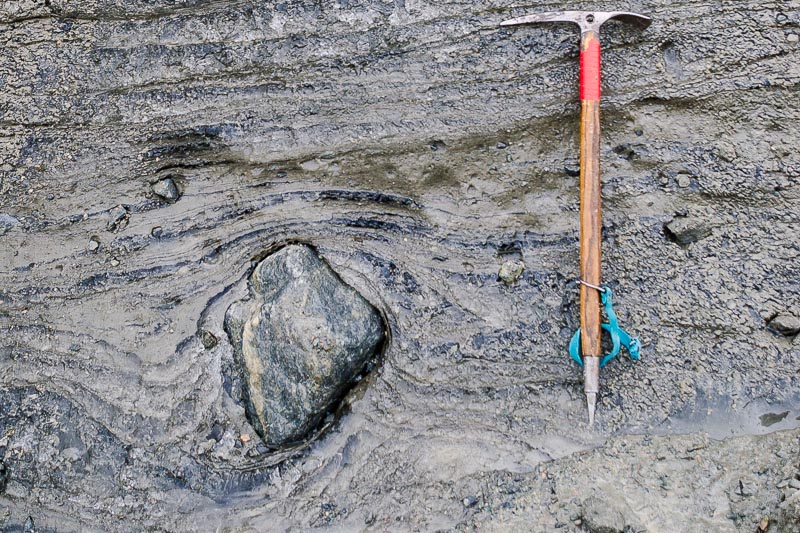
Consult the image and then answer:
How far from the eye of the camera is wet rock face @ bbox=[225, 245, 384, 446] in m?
2.08

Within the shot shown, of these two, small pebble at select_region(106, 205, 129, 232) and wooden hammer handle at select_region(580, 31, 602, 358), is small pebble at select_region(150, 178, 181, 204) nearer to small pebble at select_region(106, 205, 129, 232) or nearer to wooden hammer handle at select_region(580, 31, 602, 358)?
small pebble at select_region(106, 205, 129, 232)

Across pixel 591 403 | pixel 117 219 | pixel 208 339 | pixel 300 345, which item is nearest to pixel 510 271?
pixel 591 403

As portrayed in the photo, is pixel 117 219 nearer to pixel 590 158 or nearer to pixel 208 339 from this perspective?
pixel 208 339

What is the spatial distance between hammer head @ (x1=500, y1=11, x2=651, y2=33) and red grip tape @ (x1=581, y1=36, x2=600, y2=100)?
45mm

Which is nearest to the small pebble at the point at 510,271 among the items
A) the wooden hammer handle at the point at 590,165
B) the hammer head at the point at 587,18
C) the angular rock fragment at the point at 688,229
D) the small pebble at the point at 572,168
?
the wooden hammer handle at the point at 590,165

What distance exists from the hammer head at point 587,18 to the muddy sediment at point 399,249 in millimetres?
76

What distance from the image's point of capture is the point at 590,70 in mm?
2045

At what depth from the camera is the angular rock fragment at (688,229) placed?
Answer: 2119mm

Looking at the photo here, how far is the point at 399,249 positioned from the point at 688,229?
948 millimetres

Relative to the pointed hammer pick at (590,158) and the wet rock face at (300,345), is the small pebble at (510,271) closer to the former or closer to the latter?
the pointed hammer pick at (590,158)

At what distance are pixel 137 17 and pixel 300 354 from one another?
1326mm

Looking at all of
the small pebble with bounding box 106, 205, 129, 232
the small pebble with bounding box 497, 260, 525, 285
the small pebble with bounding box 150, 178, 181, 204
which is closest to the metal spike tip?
the small pebble with bounding box 497, 260, 525, 285

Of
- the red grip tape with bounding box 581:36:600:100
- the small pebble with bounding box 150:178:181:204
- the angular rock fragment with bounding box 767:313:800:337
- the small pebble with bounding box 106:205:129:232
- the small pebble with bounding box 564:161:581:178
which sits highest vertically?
the red grip tape with bounding box 581:36:600:100

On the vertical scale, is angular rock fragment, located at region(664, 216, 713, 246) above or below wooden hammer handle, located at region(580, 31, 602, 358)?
below
